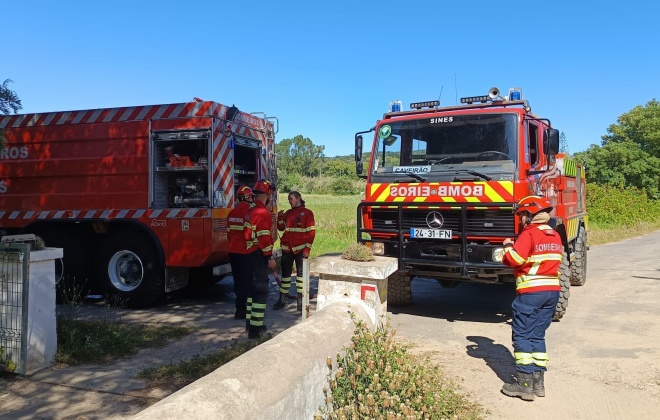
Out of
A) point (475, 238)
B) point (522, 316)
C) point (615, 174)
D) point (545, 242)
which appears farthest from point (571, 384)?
point (615, 174)

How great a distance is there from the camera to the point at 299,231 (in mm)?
7246

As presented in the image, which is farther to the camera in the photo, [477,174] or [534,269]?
[477,174]

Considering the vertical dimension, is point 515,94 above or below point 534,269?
above

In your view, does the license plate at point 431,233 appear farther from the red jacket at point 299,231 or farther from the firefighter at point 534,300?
the firefighter at point 534,300

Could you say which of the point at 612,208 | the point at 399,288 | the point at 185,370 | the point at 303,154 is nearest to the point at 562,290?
the point at 399,288

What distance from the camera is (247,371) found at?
7.43 feet

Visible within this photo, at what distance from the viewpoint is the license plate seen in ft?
19.8

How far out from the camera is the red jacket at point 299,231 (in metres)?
7.25

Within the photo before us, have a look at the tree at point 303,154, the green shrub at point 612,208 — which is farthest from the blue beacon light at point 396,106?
the tree at point 303,154

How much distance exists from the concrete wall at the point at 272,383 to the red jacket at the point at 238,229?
2.88 m

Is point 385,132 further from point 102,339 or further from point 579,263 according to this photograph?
point 579,263

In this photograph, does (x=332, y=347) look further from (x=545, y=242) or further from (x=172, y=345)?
(x=172, y=345)

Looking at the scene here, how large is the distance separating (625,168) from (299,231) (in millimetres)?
36543

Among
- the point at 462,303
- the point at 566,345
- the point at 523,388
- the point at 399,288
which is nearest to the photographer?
the point at 523,388
